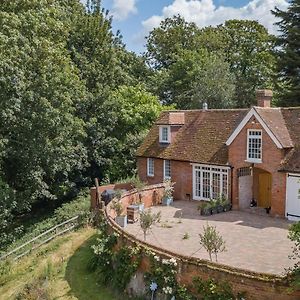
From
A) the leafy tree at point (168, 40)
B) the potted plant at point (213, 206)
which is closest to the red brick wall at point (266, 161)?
the potted plant at point (213, 206)

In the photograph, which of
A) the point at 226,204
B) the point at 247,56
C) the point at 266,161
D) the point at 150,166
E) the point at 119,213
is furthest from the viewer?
the point at 247,56

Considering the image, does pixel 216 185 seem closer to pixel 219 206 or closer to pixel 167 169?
pixel 219 206

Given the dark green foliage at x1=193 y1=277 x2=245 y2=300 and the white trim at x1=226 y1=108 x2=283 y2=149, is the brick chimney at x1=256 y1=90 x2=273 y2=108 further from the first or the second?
the dark green foliage at x1=193 y1=277 x2=245 y2=300

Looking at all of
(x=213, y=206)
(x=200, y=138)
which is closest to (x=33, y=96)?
(x=200, y=138)

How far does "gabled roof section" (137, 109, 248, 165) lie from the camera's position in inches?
1136

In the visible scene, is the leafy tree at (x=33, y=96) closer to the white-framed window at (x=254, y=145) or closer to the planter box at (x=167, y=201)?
the planter box at (x=167, y=201)

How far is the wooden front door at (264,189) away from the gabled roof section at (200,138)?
103 inches

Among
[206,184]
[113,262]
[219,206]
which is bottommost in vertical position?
[113,262]

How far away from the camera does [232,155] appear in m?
27.0

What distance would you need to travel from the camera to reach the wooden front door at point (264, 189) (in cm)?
2686

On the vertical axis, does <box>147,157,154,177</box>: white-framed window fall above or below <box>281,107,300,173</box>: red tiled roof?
below

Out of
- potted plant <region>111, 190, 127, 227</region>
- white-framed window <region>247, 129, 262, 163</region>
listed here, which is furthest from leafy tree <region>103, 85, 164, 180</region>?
potted plant <region>111, 190, 127, 227</region>

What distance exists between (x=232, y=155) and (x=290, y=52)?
706 inches

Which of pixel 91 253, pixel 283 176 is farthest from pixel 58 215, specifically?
pixel 283 176
